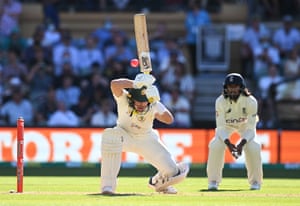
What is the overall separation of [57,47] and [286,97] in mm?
5511

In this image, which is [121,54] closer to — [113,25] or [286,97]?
[113,25]

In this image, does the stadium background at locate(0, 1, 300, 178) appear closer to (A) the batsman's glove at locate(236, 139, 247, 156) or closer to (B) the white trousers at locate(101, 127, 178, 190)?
(A) the batsman's glove at locate(236, 139, 247, 156)

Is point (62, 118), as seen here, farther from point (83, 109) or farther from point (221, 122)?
point (221, 122)

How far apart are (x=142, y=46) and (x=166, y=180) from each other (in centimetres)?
178

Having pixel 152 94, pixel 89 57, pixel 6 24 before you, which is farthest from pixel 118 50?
pixel 152 94

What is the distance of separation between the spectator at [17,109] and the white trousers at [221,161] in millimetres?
7922

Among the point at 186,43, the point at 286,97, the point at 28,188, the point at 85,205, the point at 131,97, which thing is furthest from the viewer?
the point at 186,43

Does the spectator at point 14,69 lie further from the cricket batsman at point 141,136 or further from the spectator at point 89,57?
the cricket batsman at point 141,136

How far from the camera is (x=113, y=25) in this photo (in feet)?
80.0

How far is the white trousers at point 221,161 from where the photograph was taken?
13352mm

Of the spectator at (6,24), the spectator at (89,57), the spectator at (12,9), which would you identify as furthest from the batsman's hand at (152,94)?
the spectator at (12,9)

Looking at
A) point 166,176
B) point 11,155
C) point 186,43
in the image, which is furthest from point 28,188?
point 186,43

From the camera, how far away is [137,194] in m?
12.0

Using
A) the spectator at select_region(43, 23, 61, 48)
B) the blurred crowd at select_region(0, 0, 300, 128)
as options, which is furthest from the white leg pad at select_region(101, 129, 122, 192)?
the spectator at select_region(43, 23, 61, 48)
